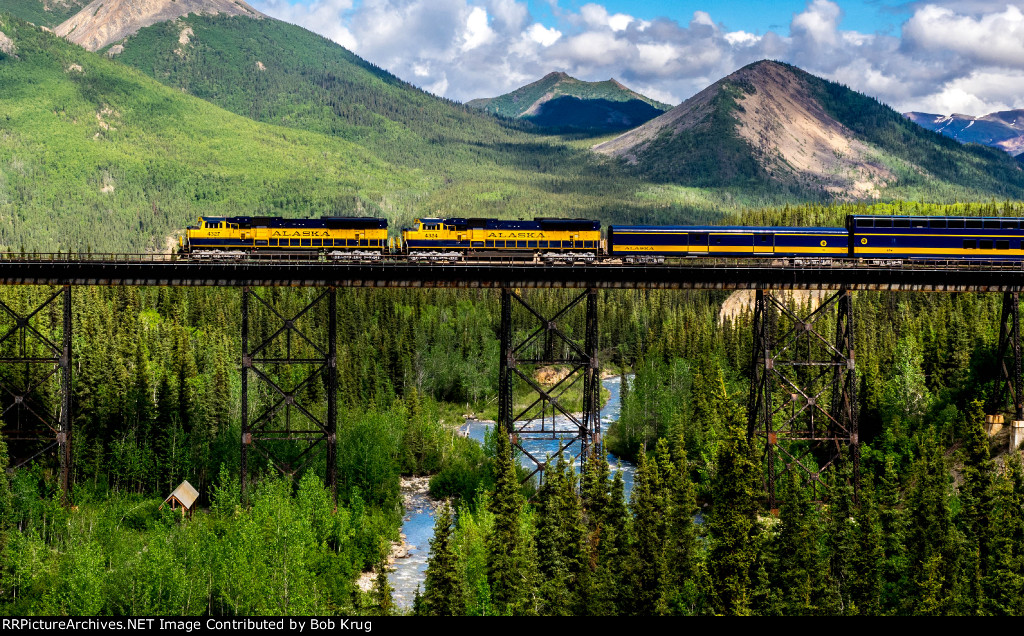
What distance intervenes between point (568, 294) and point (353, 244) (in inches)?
3735

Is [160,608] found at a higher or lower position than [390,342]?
lower

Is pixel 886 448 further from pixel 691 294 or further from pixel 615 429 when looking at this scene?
pixel 691 294

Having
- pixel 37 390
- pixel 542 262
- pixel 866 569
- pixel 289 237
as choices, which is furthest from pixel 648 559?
pixel 37 390

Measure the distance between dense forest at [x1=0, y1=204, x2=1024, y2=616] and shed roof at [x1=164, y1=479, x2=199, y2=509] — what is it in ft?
Answer: 3.25

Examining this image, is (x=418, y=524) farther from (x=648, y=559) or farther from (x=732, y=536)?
(x=732, y=536)

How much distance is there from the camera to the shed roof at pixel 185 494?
2275 inches

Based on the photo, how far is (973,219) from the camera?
57594 millimetres

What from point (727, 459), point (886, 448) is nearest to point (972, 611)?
point (727, 459)

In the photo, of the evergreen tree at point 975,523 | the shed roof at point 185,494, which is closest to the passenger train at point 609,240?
the evergreen tree at point 975,523

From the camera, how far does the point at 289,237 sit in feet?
189

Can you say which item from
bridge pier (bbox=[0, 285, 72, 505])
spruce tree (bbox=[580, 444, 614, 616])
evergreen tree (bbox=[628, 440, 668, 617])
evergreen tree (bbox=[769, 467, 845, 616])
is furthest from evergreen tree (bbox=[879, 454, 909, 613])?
bridge pier (bbox=[0, 285, 72, 505])

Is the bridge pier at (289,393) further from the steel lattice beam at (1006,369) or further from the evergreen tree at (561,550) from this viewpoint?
the steel lattice beam at (1006,369)

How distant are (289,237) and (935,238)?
37.8 metres

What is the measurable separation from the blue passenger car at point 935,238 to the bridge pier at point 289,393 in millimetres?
30847
